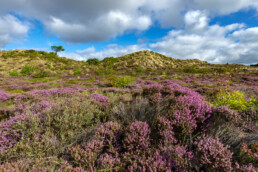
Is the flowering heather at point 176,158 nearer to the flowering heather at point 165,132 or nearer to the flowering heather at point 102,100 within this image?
the flowering heather at point 165,132

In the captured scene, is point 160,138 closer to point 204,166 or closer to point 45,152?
point 204,166

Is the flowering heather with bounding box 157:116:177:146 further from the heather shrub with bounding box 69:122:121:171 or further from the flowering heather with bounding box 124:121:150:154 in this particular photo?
the heather shrub with bounding box 69:122:121:171

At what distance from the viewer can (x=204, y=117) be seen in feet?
9.35

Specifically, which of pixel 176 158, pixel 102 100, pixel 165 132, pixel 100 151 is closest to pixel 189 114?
pixel 165 132

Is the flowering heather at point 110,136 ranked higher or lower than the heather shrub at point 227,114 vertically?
lower

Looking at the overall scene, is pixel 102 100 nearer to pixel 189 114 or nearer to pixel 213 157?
pixel 189 114

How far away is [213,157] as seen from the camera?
1.71 m

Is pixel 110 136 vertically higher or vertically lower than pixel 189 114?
lower

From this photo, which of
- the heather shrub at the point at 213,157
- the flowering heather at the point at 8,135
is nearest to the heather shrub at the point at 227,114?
the heather shrub at the point at 213,157

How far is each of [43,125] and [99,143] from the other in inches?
76.3

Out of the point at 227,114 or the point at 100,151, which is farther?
the point at 227,114

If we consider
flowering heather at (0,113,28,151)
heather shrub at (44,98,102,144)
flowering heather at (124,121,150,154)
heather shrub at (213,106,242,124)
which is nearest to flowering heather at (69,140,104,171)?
flowering heather at (124,121,150,154)

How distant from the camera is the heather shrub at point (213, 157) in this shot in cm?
165

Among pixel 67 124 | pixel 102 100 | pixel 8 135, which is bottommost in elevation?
pixel 8 135
